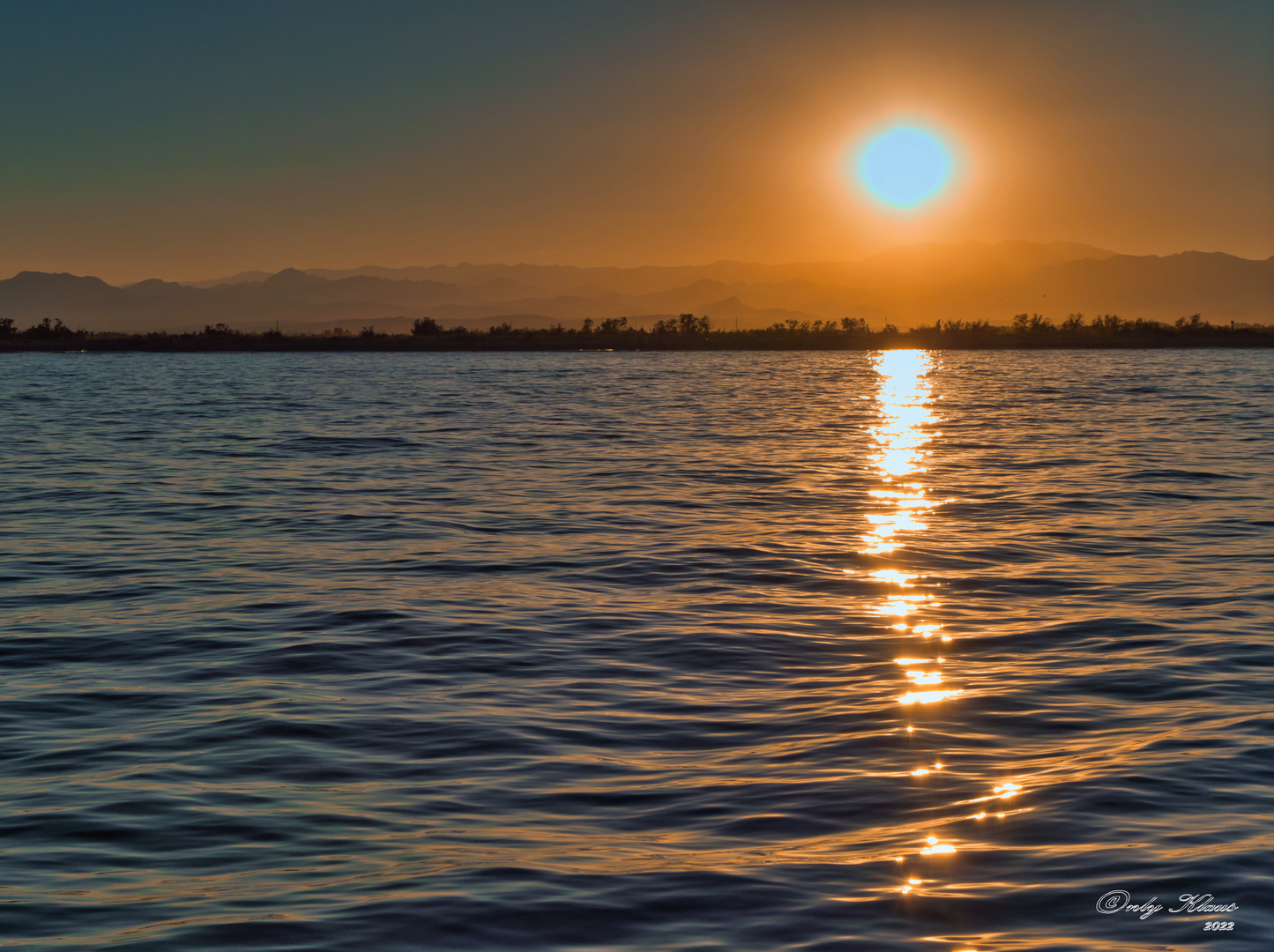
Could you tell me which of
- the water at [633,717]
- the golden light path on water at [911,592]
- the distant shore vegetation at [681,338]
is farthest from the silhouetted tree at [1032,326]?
the water at [633,717]

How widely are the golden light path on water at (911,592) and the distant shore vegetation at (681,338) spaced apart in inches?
5679

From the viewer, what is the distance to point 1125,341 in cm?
18075

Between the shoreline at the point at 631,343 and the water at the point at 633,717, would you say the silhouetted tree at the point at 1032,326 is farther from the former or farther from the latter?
the water at the point at 633,717

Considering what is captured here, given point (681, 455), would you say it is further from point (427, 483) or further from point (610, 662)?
point (610, 662)

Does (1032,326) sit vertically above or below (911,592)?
above

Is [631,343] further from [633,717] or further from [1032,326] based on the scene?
[633,717]

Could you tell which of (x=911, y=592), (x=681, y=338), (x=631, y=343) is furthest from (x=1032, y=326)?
(x=911, y=592)

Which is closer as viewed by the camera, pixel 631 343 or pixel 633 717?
pixel 633 717

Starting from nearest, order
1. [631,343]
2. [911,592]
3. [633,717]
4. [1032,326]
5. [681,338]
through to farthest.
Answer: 1. [633,717]
2. [911,592]
3. [631,343]
4. [681,338]
5. [1032,326]

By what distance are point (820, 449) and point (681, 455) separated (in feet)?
14.6

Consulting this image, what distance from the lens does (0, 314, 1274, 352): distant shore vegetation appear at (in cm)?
17888

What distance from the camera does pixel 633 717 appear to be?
30.9 ft

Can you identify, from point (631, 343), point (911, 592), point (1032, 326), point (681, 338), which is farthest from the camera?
point (1032, 326)

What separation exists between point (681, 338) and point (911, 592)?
178449 millimetres
